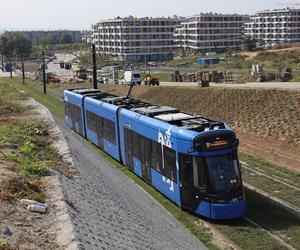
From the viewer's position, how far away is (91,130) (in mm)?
31438

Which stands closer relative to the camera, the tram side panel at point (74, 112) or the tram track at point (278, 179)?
the tram track at point (278, 179)

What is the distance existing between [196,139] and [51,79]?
86.8 m

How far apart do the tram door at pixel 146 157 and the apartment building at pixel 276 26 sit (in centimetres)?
15384

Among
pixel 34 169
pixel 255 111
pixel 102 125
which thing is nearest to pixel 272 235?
pixel 34 169

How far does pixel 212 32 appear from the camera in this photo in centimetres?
17075

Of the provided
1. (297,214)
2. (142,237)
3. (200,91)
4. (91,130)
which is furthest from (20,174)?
(200,91)

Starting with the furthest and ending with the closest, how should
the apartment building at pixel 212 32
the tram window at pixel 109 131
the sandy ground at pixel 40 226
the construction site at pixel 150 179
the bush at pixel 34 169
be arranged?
the apartment building at pixel 212 32 < the tram window at pixel 109 131 < the bush at pixel 34 169 < the construction site at pixel 150 179 < the sandy ground at pixel 40 226

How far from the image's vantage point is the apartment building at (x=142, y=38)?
171m

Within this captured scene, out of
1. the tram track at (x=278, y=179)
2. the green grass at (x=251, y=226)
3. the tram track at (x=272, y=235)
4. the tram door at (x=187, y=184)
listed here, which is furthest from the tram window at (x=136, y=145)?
the tram track at (x=278, y=179)

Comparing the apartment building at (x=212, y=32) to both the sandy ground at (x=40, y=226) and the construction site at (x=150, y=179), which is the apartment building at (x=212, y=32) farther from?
the sandy ground at (x=40, y=226)

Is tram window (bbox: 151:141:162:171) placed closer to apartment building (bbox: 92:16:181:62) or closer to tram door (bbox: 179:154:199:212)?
tram door (bbox: 179:154:199:212)

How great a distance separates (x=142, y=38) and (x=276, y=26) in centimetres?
4638

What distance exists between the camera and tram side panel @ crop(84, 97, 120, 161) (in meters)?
26.0

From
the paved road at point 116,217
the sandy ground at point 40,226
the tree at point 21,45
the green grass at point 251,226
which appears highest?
the tree at point 21,45
